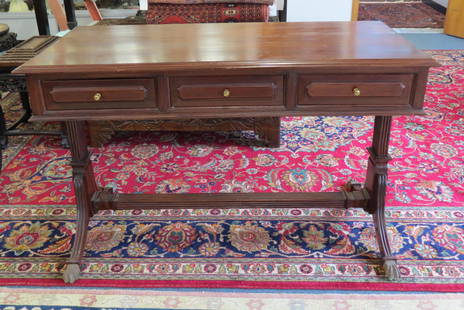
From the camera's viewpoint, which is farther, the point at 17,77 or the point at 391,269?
the point at 17,77

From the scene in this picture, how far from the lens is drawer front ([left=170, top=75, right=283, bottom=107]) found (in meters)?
1.87

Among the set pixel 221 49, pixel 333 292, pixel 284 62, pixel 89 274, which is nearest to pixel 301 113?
pixel 284 62

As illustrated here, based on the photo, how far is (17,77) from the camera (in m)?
3.03

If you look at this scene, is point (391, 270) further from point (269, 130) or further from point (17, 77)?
point (17, 77)

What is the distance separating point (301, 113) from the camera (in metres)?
1.90

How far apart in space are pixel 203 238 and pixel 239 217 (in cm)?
25

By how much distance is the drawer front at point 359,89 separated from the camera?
184 centimetres

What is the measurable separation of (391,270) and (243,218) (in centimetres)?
77

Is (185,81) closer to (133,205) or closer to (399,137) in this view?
(133,205)

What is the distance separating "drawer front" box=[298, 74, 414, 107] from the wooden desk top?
62 millimetres

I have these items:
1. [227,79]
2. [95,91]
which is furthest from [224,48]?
[95,91]

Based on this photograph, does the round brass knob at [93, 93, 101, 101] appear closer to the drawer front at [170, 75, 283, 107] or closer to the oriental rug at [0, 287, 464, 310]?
the drawer front at [170, 75, 283, 107]

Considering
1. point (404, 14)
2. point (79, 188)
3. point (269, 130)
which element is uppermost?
point (79, 188)

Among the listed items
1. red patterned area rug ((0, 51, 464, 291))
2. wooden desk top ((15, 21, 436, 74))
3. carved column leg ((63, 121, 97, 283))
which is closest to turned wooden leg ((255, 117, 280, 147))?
red patterned area rug ((0, 51, 464, 291))
